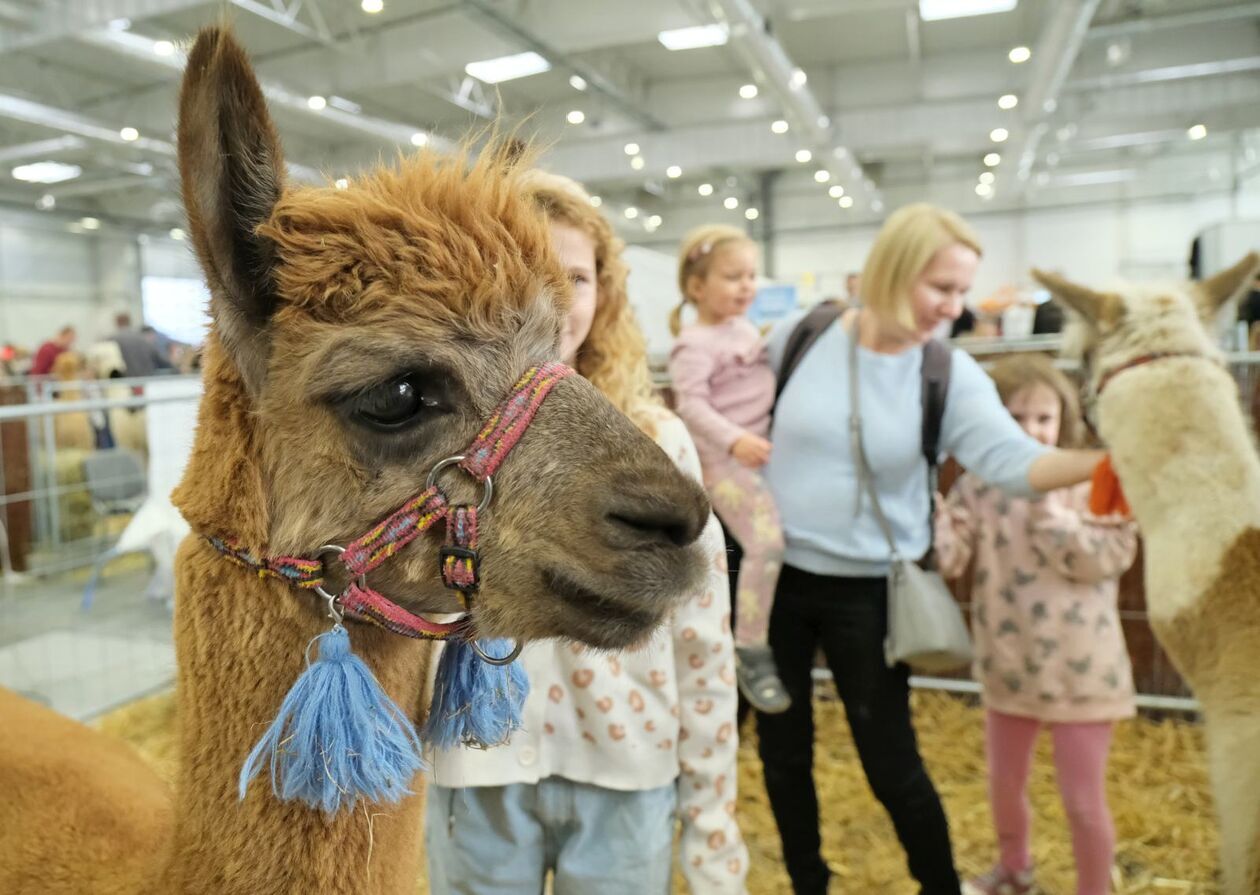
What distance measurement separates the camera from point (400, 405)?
90cm

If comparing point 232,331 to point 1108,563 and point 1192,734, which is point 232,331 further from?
point 1192,734

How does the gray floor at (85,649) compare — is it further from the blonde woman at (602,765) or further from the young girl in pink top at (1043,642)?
the young girl in pink top at (1043,642)

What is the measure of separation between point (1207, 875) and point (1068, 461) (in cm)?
176

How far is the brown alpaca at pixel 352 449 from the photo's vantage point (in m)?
0.87

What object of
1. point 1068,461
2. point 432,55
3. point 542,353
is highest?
point 432,55

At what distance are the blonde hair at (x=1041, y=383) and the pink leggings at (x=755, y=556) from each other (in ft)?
3.34

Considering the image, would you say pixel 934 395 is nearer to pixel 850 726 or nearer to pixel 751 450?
pixel 751 450

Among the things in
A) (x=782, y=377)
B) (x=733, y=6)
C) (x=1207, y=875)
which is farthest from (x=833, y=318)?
(x=733, y=6)

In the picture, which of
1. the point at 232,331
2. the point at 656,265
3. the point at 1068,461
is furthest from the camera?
the point at 656,265

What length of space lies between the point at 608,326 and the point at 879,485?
3.09 ft

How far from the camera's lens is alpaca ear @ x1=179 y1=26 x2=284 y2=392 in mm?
829

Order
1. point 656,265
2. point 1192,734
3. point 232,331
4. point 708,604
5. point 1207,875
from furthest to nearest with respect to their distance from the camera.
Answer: point 656,265 → point 1192,734 → point 1207,875 → point 708,604 → point 232,331

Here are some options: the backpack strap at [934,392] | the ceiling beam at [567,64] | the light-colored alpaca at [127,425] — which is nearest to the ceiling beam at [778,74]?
the ceiling beam at [567,64]

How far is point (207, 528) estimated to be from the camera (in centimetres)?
93
